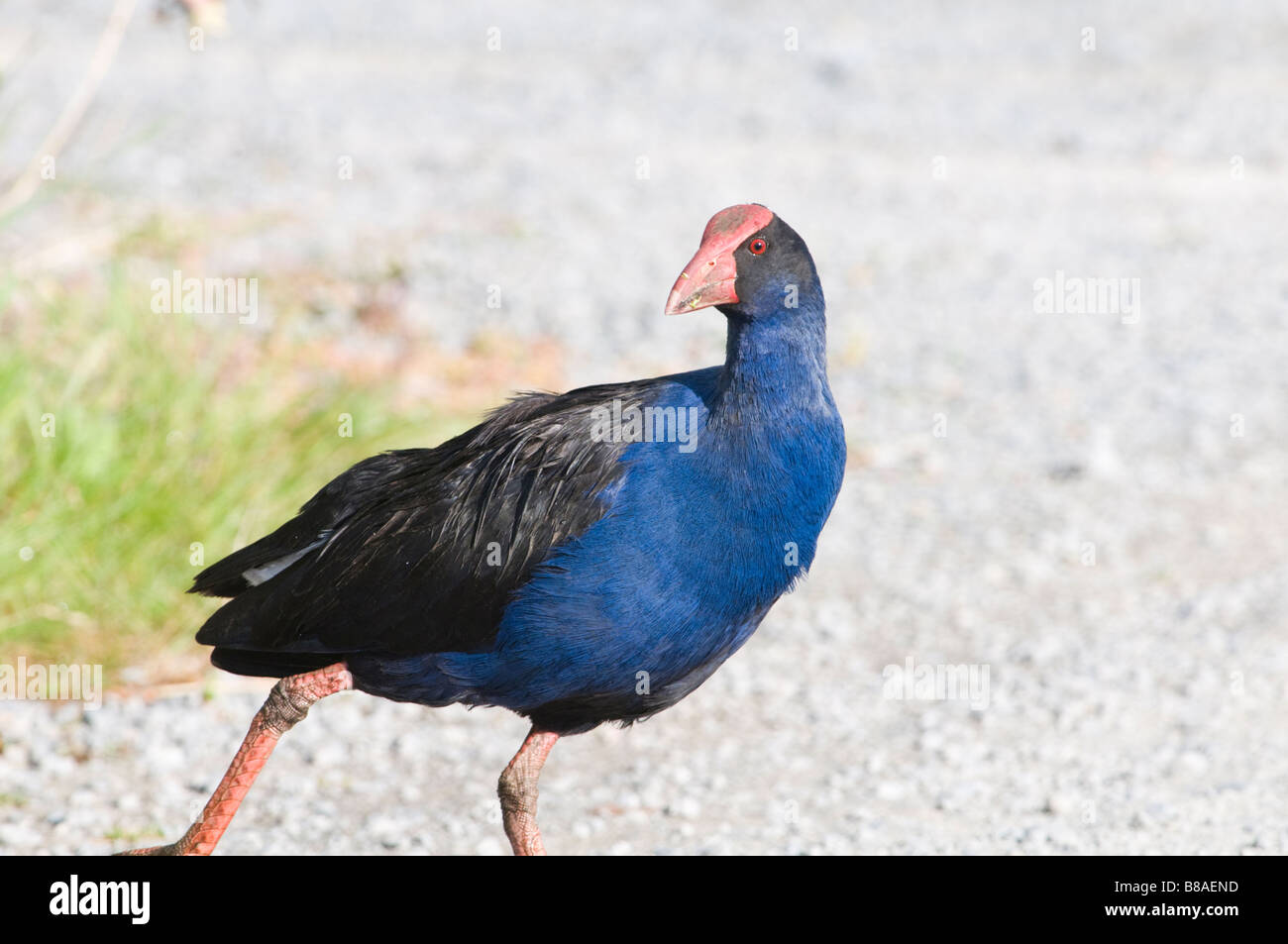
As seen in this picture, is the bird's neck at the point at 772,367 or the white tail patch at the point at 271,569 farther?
the white tail patch at the point at 271,569

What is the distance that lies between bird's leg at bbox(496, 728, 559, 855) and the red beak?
1.18 m

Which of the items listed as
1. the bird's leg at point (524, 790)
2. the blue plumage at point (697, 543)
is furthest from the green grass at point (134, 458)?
the blue plumage at point (697, 543)

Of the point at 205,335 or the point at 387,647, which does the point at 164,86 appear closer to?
the point at 205,335

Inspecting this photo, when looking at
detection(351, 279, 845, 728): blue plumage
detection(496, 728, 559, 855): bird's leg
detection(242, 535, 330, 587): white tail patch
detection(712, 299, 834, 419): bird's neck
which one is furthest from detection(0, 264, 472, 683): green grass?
detection(712, 299, 834, 419): bird's neck

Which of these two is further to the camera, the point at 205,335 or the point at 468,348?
the point at 468,348

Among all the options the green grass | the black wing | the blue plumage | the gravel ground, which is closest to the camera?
the blue plumage

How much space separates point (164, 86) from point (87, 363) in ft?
30.9

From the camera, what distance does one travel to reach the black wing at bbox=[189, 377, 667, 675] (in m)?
3.79

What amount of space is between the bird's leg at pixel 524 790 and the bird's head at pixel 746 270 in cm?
118

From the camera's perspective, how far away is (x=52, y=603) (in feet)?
18.3

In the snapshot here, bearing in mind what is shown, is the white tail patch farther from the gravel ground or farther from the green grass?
the green grass

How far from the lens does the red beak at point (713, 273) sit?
3693mm

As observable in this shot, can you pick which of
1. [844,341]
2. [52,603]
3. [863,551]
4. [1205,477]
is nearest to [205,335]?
[52,603]

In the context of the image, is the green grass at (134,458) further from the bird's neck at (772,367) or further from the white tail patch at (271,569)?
the bird's neck at (772,367)
